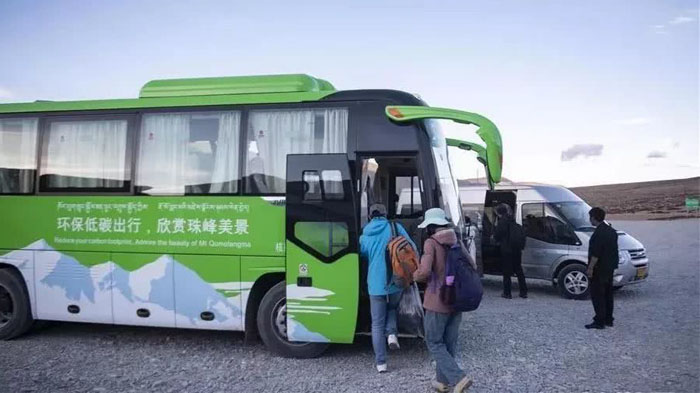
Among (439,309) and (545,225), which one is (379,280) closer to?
(439,309)

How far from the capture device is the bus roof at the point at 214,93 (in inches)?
309

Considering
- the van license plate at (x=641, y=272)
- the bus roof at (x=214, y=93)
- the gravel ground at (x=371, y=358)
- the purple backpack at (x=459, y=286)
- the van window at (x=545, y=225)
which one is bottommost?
the gravel ground at (x=371, y=358)

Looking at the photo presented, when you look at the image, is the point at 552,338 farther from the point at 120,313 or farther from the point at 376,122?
the point at 120,313

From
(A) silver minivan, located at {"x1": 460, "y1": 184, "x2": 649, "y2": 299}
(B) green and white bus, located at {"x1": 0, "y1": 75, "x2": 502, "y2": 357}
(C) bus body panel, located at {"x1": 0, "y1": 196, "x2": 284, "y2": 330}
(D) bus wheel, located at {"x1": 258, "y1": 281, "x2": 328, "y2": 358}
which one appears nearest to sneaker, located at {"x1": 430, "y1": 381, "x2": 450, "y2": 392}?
(B) green and white bus, located at {"x1": 0, "y1": 75, "x2": 502, "y2": 357}

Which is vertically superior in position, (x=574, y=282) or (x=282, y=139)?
(x=282, y=139)

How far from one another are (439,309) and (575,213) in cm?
831

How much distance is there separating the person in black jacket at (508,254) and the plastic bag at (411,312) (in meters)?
5.80

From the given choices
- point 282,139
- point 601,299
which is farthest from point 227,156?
point 601,299

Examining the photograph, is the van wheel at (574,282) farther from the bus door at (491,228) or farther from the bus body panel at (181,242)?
the bus body panel at (181,242)

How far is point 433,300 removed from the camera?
5891 millimetres

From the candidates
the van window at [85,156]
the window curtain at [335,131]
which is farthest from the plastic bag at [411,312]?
the van window at [85,156]

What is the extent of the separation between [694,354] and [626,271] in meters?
4.63

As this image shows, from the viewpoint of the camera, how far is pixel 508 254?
12.4 meters

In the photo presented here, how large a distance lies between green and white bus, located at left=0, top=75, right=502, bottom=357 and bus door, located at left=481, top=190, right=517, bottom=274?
5245 mm
